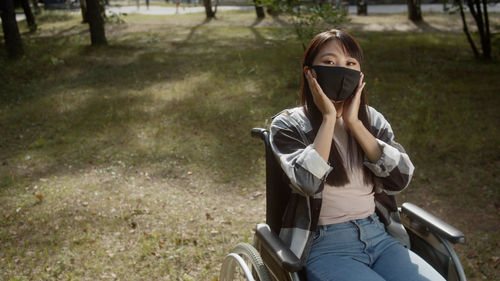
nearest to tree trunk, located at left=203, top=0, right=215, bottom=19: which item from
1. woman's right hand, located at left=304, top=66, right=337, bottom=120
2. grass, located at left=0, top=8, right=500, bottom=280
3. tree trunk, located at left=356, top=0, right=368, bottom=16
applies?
tree trunk, located at left=356, top=0, right=368, bottom=16

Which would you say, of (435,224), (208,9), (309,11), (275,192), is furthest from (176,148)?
(208,9)

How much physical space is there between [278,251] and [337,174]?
534mm

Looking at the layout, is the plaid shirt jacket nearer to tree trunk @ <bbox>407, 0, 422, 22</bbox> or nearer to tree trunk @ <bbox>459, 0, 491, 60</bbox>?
tree trunk @ <bbox>459, 0, 491, 60</bbox>

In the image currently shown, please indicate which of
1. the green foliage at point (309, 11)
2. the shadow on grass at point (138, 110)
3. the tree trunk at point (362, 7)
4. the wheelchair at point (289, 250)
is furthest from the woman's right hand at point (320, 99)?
the tree trunk at point (362, 7)

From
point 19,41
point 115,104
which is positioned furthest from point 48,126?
point 19,41

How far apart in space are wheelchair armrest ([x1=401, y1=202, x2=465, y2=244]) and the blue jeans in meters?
0.17

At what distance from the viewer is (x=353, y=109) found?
7.51ft

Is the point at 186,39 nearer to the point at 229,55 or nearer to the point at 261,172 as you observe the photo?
the point at 229,55

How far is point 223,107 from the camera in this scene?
7.40 m

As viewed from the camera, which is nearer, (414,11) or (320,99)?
(320,99)

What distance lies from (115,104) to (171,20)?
432 inches

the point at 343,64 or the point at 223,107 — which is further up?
the point at 343,64

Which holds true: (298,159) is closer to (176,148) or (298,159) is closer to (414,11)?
(176,148)

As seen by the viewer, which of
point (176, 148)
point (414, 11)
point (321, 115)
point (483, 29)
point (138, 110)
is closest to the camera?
point (321, 115)
